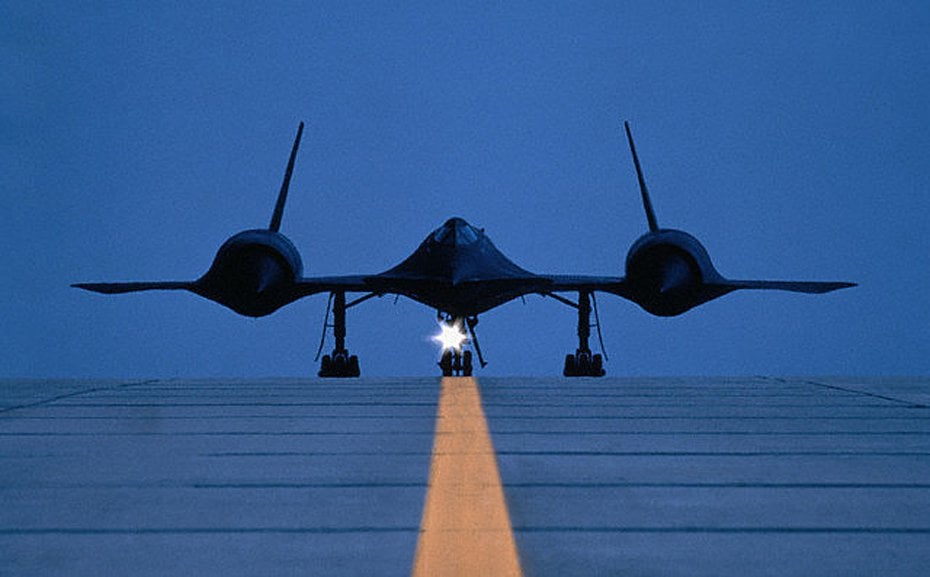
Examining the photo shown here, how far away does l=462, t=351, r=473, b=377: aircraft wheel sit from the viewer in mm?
14414

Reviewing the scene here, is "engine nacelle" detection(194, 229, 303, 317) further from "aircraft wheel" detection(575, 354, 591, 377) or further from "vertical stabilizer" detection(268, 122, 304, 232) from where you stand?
"aircraft wheel" detection(575, 354, 591, 377)

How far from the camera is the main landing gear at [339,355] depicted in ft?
54.3

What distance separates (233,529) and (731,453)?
2576 millimetres

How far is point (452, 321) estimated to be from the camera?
15352 millimetres

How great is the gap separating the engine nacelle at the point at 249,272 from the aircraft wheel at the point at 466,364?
10.1 ft

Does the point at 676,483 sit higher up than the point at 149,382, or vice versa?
the point at 149,382

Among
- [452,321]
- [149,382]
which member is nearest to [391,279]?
[452,321]

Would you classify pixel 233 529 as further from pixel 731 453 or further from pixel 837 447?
pixel 837 447

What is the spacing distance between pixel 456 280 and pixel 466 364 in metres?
1.44

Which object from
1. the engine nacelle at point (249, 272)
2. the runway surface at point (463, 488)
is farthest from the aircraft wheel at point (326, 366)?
the runway surface at point (463, 488)

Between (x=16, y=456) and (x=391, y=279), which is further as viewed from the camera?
(x=391, y=279)

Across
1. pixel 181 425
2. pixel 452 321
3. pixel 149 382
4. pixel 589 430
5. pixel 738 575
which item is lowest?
pixel 738 575

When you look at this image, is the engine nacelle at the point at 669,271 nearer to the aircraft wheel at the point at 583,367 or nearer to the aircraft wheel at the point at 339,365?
the aircraft wheel at the point at 583,367

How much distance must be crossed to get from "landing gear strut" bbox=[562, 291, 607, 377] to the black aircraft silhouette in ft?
3.89
